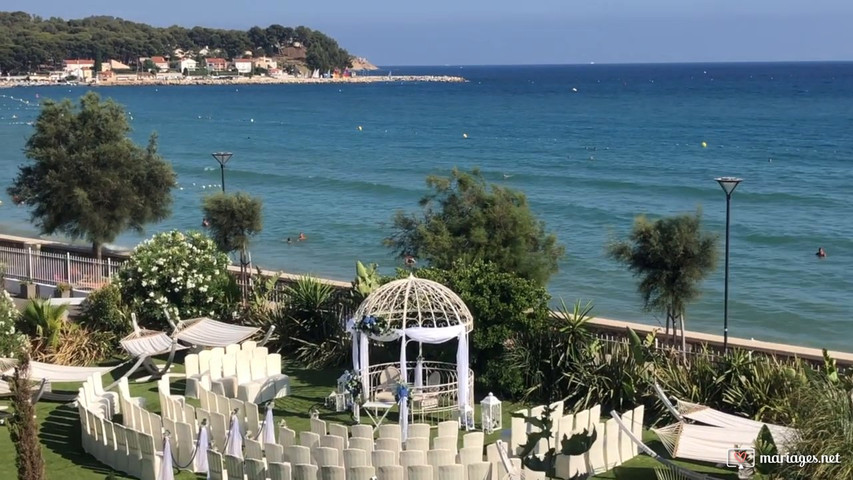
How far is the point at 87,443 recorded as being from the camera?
47.4 ft

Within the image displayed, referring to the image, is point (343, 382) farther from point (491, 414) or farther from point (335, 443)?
point (335, 443)

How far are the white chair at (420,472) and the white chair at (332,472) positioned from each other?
71 cm

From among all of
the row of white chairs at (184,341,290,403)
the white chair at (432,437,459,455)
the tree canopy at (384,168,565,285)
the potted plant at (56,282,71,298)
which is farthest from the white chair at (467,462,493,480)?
the potted plant at (56,282,71,298)

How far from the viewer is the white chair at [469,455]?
12.1 metres

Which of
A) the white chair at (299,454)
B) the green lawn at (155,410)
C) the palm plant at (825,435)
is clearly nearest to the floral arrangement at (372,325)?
the green lawn at (155,410)

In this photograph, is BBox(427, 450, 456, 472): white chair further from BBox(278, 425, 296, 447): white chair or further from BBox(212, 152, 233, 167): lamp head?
BBox(212, 152, 233, 167): lamp head

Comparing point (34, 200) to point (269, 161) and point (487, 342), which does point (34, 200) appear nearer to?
point (487, 342)

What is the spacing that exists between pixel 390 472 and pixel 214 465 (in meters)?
2.17

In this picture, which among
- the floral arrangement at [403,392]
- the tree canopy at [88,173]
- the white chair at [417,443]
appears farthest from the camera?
the tree canopy at [88,173]

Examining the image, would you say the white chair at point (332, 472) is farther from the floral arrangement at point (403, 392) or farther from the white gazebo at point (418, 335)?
the white gazebo at point (418, 335)

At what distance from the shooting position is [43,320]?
19203 millimetres

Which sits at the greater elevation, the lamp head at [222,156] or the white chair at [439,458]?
the lamp head at [222,156]

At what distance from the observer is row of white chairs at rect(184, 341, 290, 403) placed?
54.4 feet

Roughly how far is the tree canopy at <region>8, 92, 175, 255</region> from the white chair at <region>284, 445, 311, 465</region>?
56.7 ft
